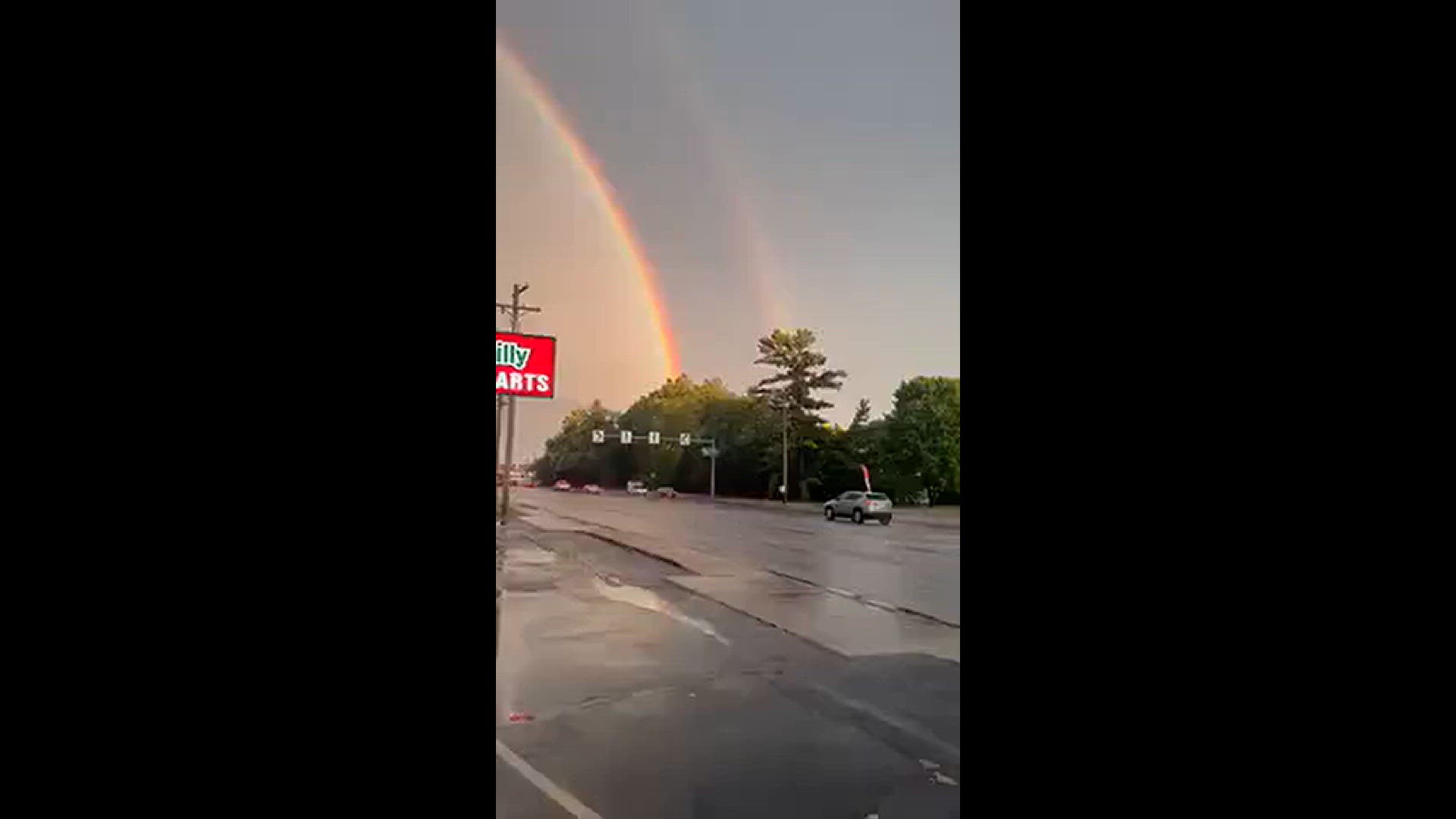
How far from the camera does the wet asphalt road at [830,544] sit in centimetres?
879

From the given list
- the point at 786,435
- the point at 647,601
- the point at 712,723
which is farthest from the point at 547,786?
the point at 786,435

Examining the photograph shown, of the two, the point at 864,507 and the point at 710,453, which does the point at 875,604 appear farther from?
the point at 710,453

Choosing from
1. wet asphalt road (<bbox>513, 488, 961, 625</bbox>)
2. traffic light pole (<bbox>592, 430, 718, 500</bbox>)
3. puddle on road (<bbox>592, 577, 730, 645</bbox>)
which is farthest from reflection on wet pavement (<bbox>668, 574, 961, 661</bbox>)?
traffic light pole (<bbox>592, 430, 718, 500</bbox>)

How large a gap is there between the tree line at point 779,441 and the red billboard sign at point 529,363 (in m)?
12.5

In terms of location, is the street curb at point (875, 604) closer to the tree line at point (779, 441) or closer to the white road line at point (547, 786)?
the white road line at point (547, 786)
